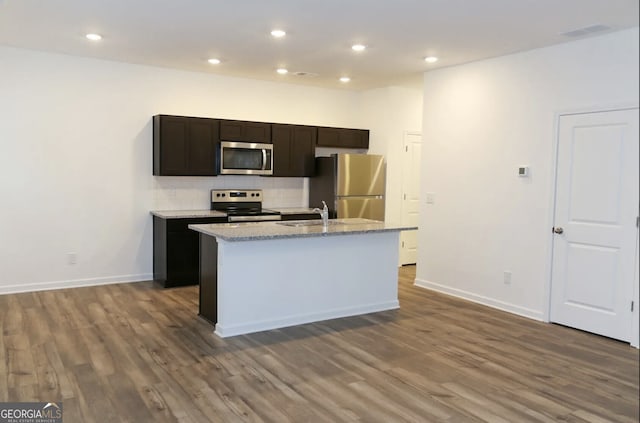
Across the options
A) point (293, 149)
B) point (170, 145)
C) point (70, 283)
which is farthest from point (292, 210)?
point (70, 283)

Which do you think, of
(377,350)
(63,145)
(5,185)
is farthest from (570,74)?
(5,185)

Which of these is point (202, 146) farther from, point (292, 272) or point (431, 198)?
point (431, 198)

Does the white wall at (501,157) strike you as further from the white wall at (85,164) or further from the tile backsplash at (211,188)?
the white wall at (85,164)

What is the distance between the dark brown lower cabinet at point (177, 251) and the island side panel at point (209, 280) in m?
1.20

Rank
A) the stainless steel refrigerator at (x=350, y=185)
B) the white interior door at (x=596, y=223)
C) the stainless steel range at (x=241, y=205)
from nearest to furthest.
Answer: the white interior door at (x=596, y=223) → the stainless steel range at (x=241, y=205) → the stainless steel refrigerator at (x=350, y=185)

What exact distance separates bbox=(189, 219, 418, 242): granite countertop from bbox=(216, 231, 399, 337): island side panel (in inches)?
3.8

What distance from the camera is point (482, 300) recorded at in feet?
18.2

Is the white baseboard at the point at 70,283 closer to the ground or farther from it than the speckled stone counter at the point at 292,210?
closer to the ground

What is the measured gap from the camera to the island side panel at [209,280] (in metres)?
4.48

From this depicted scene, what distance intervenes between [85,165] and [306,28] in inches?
121

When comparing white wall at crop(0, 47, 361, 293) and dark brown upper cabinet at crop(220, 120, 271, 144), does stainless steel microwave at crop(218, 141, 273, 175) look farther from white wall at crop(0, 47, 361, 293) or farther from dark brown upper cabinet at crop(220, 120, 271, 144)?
white wall at crop(0, 47, 361, 293)

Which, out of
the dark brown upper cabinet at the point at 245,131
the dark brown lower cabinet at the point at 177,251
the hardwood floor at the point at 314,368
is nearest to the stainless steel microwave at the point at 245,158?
the dark brown upper cabinet at the point at 245,131

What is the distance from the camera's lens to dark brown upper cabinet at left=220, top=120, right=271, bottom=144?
20.9 feet

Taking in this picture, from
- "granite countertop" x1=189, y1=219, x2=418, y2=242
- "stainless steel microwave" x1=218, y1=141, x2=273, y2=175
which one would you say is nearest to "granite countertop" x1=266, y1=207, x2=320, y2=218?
"stainless steel microwave" x1=218, y1=141, x2=273, y2=175
